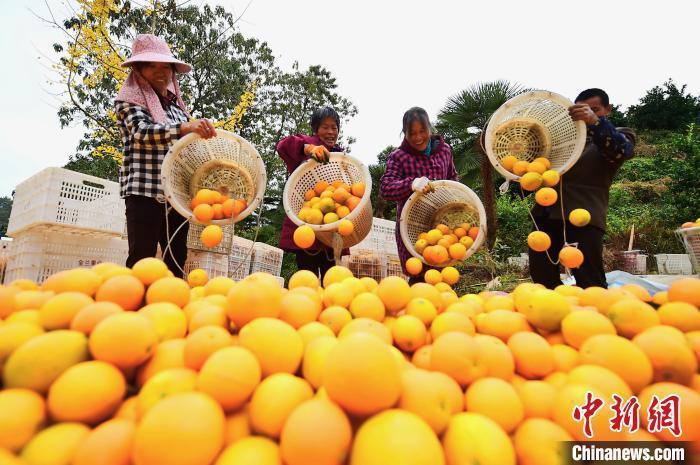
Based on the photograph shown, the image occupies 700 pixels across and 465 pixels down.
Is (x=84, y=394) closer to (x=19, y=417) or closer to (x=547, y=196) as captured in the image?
(x=19, y=417)

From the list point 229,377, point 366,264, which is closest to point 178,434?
point 229,377

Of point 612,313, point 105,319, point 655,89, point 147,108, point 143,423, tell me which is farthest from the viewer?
point 655,89

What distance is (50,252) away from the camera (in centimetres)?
339

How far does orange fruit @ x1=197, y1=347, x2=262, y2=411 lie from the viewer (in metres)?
0.67

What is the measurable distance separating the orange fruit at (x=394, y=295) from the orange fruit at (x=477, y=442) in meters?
0.51

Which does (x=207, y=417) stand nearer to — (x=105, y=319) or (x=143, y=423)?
(x=143, y=423)

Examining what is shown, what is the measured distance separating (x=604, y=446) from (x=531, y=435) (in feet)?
0.45

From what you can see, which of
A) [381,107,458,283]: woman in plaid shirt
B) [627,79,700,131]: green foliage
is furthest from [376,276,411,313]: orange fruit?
[627,79,700,131]: green foliage

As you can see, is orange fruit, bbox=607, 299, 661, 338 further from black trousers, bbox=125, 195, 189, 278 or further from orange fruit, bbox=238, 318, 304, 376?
black trousers, bbox=125, 195, 189, 278

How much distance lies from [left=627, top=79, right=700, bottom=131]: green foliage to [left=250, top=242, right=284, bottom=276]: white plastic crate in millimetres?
26660

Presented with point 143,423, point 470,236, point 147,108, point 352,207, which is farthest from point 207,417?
point 147,108

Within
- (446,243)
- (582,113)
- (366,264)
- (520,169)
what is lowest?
(366,264)

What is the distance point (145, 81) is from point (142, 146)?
18.0 inches

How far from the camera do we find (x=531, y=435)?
0.64 metres
